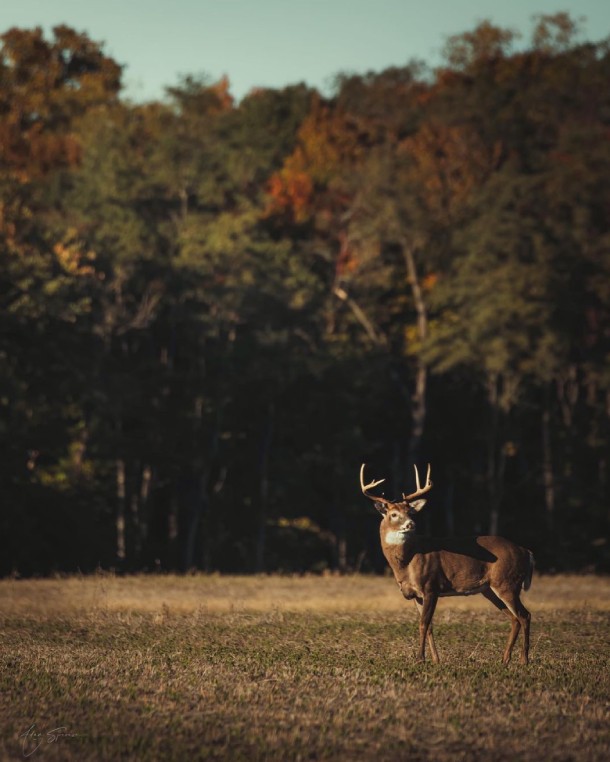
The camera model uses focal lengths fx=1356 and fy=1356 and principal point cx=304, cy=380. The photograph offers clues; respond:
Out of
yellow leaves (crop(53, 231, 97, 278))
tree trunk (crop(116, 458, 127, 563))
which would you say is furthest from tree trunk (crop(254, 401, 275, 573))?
yellow leaves (crop(53, 231, 97, 278))

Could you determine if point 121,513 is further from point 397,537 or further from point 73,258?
point 397,537

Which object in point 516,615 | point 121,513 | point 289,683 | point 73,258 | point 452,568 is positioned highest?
point 73,258

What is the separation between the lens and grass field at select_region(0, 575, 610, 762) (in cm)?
1102

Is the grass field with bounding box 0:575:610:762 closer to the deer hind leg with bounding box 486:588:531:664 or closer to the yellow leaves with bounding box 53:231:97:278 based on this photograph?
the deer hind leg with bounding box 486:588:531:664

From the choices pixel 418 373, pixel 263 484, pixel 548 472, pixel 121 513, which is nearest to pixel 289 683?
pixel 121 513

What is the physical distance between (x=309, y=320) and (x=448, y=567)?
36.1 metres

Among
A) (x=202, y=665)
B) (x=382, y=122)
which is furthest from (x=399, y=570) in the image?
(x=382, y=122)

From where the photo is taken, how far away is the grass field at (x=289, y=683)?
11.0 metres

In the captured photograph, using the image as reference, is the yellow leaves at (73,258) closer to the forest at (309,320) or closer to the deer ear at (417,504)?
the forest at (309,320)

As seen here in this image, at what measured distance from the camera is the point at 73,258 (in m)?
45.9

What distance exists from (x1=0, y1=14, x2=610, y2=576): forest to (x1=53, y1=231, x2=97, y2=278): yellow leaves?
19 centimetres

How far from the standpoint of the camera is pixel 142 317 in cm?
4788

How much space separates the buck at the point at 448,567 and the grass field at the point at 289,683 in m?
0.71

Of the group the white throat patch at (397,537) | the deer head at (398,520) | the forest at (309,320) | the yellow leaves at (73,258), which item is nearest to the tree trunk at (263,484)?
the forest at (309,320)
